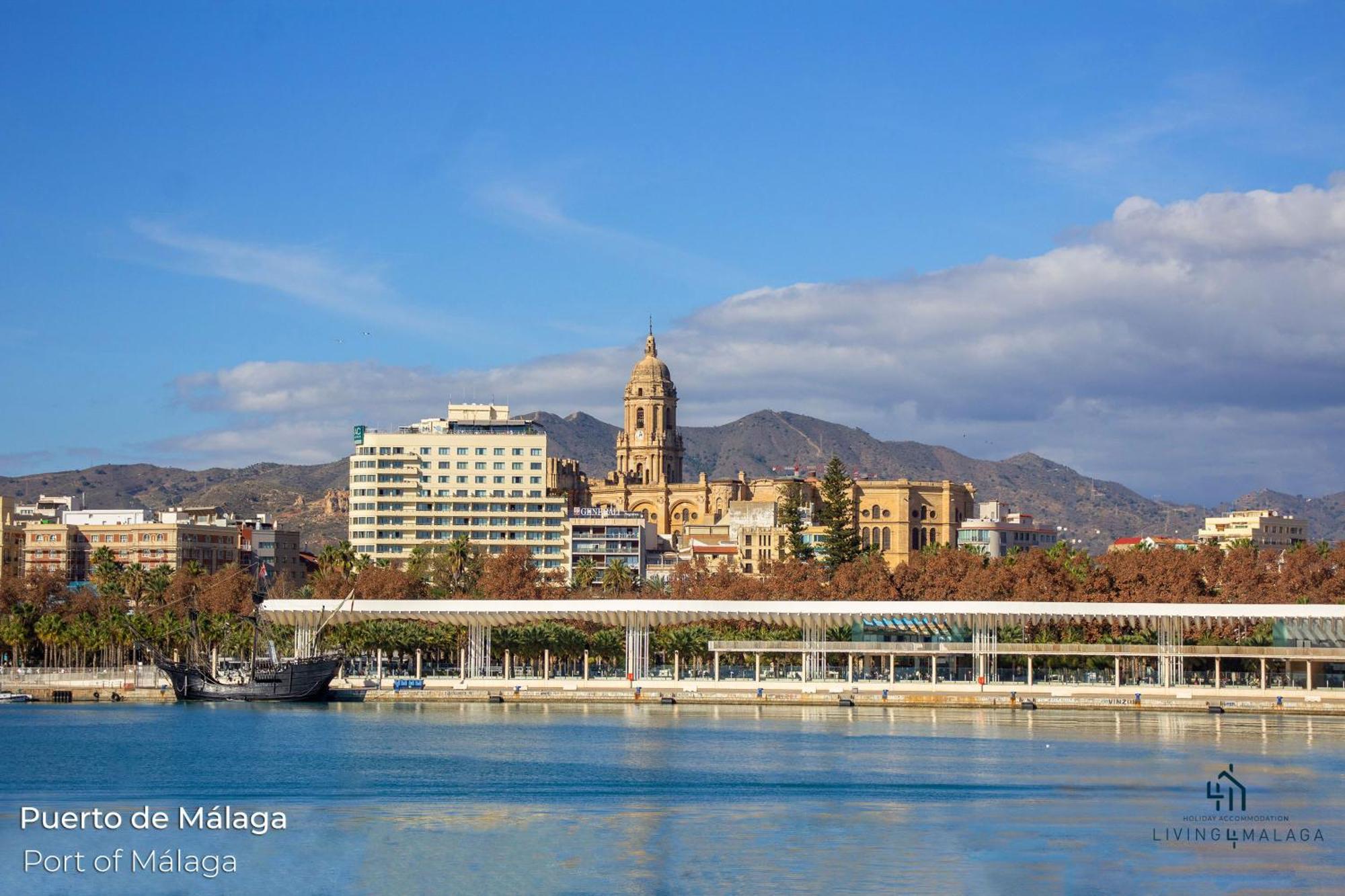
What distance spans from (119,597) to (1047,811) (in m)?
105

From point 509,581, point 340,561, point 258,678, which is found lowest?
point 258,678

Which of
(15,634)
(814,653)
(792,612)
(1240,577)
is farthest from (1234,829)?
(15,634)

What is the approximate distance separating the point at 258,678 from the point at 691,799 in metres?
59.7

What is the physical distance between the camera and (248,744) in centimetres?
8531

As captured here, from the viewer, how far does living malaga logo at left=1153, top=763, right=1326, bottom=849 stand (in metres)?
55.2

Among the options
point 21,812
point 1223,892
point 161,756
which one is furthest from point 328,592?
point 1223,892

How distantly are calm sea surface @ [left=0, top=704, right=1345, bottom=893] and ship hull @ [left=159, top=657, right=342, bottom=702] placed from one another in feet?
48.4

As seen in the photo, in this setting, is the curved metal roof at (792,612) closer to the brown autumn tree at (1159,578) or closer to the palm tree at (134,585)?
the brown autumn tree at (1159,578)

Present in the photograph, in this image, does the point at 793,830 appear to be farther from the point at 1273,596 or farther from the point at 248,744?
the point at 1273,596

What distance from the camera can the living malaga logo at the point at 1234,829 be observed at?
5522cm

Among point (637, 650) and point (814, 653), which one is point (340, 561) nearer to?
point (637, 650)

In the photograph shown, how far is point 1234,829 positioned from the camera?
190ft

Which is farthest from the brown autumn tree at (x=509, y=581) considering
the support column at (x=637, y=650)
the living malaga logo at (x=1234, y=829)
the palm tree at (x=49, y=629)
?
the living malaga logo at (x=1234, y=829)

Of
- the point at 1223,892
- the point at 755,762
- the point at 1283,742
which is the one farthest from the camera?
the point at 1283,742
